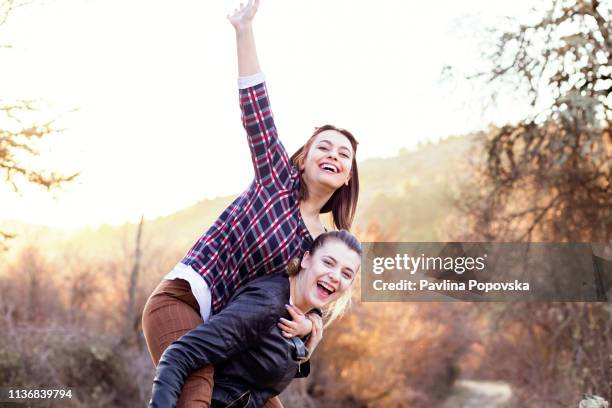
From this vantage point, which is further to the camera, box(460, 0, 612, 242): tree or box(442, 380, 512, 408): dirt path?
box(442, 380, 512, 408): dirt path

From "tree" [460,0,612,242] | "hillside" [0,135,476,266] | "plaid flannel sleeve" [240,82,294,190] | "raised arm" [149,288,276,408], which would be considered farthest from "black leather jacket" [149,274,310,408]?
"tree" [460,0,612,242]

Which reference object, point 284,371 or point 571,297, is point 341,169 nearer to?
point 284,371

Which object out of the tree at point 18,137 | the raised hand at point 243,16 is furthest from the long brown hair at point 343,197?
the tree at point 18,137

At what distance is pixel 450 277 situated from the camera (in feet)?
27.6

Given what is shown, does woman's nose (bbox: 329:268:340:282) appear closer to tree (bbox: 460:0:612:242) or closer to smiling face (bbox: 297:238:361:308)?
smiling face (bbox: 297:238:361:308)

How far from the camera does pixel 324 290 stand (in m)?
2.14

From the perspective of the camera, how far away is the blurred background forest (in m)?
8.55

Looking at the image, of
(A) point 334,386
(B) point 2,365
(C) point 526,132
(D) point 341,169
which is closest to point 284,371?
(D) point 341,169

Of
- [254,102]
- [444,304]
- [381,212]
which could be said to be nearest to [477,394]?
[444,304]

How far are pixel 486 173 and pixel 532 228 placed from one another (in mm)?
948

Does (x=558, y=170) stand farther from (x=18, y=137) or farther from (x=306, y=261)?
(x=306, y=261)

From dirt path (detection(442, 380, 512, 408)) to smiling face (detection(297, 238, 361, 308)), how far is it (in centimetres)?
1438

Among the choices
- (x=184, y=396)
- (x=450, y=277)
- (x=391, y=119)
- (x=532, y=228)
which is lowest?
(x=184, y=396)

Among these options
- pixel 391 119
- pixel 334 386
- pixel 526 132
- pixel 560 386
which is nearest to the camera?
pixel 526 132
